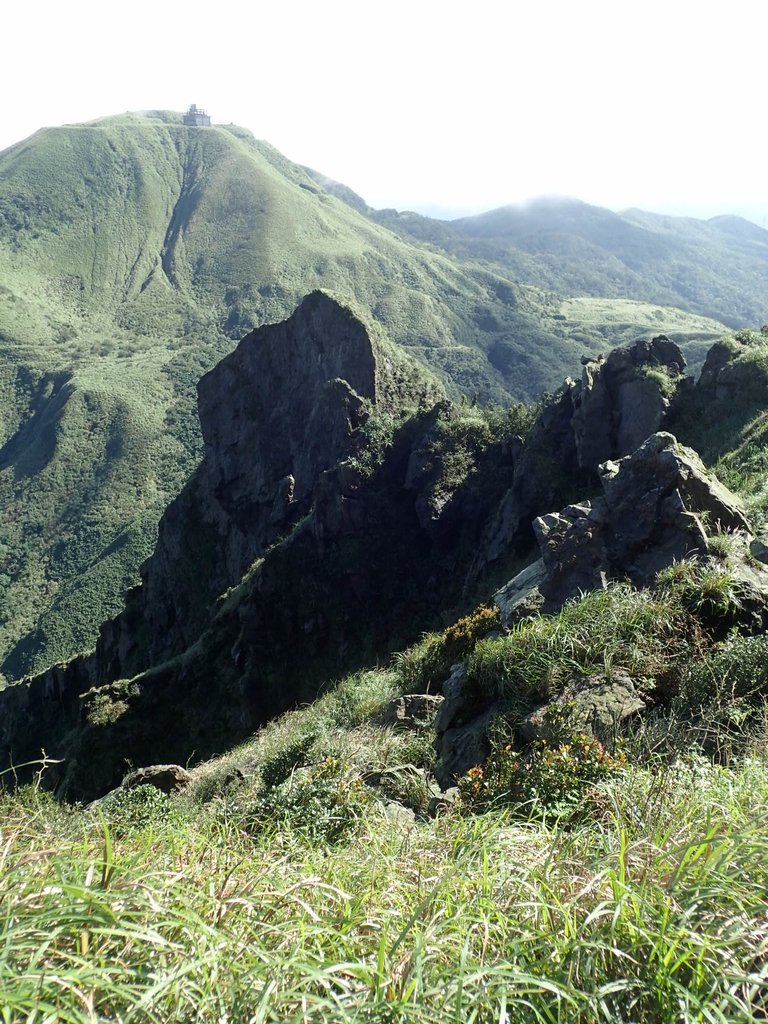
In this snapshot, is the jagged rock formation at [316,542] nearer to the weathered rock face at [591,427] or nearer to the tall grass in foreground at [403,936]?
the weathered rock face at [591,427]

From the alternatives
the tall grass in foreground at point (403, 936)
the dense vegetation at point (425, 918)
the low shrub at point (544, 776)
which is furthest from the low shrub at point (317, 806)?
the tall grass in foreground at point (403, 936)

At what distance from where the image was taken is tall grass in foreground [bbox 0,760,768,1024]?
6.73 feet

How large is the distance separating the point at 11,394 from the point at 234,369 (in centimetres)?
14826

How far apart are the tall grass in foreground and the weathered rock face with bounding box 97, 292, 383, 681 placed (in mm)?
39023

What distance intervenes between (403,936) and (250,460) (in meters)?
53.5

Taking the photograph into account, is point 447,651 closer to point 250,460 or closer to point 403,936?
point 403,936

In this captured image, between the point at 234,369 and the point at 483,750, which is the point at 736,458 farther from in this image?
the point at 234,369

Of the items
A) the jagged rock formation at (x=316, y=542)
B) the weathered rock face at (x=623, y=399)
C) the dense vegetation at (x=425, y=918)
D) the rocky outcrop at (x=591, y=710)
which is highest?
the weathered rock face at (x=623, y=399)

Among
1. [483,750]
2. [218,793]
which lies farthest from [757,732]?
[218,793]

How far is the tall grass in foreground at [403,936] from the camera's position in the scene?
205cm

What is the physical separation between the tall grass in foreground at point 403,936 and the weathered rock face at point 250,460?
39.0 meters

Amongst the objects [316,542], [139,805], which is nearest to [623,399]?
[316,542]

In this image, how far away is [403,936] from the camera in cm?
227

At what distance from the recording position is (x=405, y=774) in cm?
652
